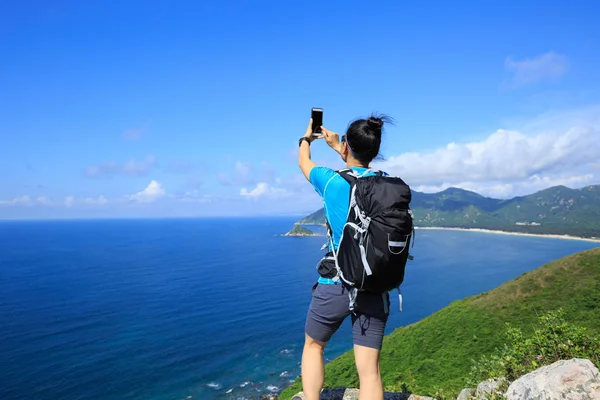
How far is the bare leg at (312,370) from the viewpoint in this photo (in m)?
3.36

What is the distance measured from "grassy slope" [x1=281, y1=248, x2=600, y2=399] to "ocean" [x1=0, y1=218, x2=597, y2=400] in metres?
9.15

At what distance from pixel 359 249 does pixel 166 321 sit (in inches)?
2271

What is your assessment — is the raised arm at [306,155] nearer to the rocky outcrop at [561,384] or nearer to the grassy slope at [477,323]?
the rocky outcrop at [561,384]

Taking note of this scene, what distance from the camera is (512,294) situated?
133 ft

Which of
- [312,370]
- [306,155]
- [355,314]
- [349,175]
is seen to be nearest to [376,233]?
[349,175]

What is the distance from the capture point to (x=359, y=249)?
→ 282 centimetres

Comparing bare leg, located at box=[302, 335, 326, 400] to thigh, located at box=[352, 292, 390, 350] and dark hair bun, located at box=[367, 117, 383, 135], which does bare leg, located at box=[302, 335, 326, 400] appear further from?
dark hair bun, located at box=[367, 117, 383, 135]

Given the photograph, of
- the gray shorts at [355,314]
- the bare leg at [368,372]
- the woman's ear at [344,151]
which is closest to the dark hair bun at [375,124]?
the woman's ear at [344,151]

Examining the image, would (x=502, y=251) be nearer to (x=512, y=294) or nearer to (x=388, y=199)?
(x=512, y=294)

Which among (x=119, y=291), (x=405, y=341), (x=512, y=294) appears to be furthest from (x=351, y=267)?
(x=119, y=291)

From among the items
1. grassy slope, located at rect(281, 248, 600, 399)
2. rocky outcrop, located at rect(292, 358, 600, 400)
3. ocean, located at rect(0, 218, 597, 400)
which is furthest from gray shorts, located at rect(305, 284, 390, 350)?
ocean, located at rect(0, 218, 597, 400)

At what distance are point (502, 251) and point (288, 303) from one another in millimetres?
117041

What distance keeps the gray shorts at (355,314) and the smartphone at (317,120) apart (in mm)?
1597

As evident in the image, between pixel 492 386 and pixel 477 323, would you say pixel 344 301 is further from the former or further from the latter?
pixel 477 323
